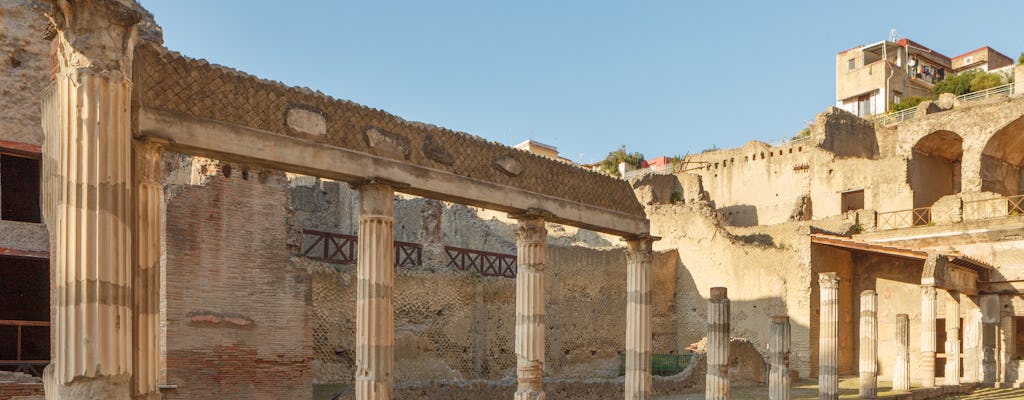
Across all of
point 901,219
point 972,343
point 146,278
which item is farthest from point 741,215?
point 146,278

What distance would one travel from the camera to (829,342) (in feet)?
50.2

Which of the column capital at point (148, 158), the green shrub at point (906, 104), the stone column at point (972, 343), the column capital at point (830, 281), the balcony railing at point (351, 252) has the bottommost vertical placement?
the stone column at point (972, 343)

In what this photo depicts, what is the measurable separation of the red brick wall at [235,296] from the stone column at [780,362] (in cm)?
701

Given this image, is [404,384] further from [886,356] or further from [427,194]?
[886,356]

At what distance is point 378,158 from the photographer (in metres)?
8.99

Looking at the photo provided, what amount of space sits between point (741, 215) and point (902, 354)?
14323 mm

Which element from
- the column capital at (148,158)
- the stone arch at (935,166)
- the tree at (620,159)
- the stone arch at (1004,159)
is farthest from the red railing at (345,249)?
the tree at (620,159)

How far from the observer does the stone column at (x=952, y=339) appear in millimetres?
19141

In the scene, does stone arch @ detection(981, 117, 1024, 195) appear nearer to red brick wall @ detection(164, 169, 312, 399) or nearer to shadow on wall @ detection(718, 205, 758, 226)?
shadow on wall @ detection(718, 205, 758, 226)

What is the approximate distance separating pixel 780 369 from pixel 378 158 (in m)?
7.95

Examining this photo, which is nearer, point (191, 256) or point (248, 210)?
point (191, 256)

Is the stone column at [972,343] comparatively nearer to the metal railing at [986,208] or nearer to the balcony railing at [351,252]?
the metal railing at [986,208]

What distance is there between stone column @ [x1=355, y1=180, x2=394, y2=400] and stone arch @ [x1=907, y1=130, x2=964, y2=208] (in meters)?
21.5

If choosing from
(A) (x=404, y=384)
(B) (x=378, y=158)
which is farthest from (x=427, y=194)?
(A) (x=404, y=384)
